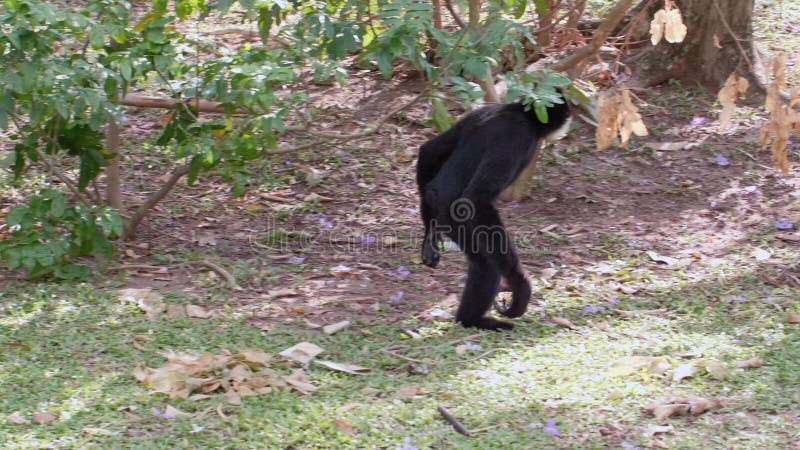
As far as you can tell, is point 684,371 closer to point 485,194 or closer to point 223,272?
point 485,194

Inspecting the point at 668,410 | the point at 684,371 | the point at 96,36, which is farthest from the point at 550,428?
the point at 96,36

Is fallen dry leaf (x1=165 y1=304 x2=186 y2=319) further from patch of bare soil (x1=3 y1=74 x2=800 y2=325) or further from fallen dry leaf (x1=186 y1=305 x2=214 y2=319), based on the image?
patch of bare soil (x1=3 y1=74 x2=800 y2=325)

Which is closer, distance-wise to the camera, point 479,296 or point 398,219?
point 479,296

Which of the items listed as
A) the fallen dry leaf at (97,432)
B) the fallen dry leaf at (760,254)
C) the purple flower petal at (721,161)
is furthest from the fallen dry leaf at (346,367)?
the purple flower petal at (721,161)

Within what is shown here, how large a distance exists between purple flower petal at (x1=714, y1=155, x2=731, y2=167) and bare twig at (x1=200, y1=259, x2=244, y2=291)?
4412 mm

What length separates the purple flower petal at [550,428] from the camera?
4334 mm

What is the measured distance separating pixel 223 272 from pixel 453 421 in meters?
2.61

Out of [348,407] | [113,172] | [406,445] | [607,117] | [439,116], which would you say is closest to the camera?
[406,445]

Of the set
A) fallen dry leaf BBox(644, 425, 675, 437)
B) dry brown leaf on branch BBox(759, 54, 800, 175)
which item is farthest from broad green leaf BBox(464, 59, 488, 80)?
fallen dry leaf BBox(644, 425, 675, 437)

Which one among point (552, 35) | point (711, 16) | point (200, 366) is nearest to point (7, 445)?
point (200, 366)

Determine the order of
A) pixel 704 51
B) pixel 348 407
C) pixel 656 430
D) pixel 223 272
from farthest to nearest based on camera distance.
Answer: pixel 704 51 < pixel 223 272 < pixel 348 407 < pixel 656 430

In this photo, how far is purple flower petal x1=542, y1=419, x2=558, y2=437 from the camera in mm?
4334

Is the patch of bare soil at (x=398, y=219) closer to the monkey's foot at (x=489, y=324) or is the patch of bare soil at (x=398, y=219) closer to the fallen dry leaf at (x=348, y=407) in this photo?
the monkey's foot at (x=489, y=324)

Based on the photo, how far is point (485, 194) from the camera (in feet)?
18.0
